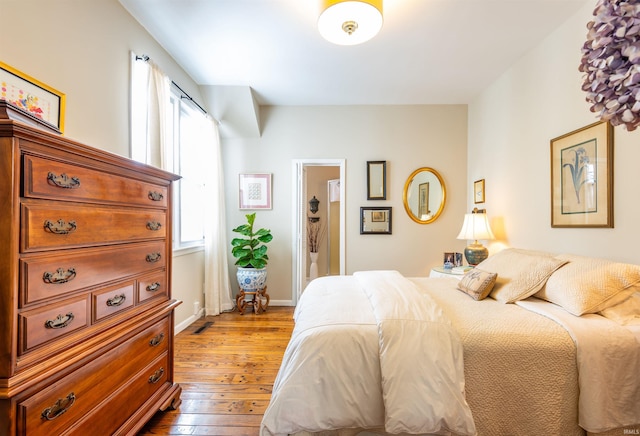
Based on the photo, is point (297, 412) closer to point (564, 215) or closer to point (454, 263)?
point (564, 215)

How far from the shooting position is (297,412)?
122 cm

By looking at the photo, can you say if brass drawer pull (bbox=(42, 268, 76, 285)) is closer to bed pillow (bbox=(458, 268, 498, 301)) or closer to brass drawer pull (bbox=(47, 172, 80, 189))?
brass drawer pull (bbox=(47, 172, 80, 189))

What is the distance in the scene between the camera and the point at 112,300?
1289 mm

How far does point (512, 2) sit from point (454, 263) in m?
2.54

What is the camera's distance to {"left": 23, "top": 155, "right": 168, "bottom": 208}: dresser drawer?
0.95 meters

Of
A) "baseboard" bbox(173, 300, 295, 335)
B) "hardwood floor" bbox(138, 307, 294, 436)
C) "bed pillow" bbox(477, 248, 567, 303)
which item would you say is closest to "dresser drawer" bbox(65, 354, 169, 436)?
"hardwood floor" bbox(138, 307, 294, 436)

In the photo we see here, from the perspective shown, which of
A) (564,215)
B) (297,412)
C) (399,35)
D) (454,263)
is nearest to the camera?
(297,412)

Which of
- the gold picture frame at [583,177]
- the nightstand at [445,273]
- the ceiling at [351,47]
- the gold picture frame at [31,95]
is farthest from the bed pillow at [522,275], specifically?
the gold picture frame at [31,95]

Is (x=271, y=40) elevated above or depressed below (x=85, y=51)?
above

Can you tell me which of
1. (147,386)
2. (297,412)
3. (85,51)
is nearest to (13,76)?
(85,51)

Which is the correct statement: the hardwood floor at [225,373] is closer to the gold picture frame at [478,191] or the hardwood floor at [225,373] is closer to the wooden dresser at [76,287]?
the wooden dresser at [76,287]

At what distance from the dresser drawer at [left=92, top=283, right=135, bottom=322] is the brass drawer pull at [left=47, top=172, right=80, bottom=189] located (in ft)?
1.46

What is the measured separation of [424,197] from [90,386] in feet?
12.3

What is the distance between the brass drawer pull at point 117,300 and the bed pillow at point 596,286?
2.29m
